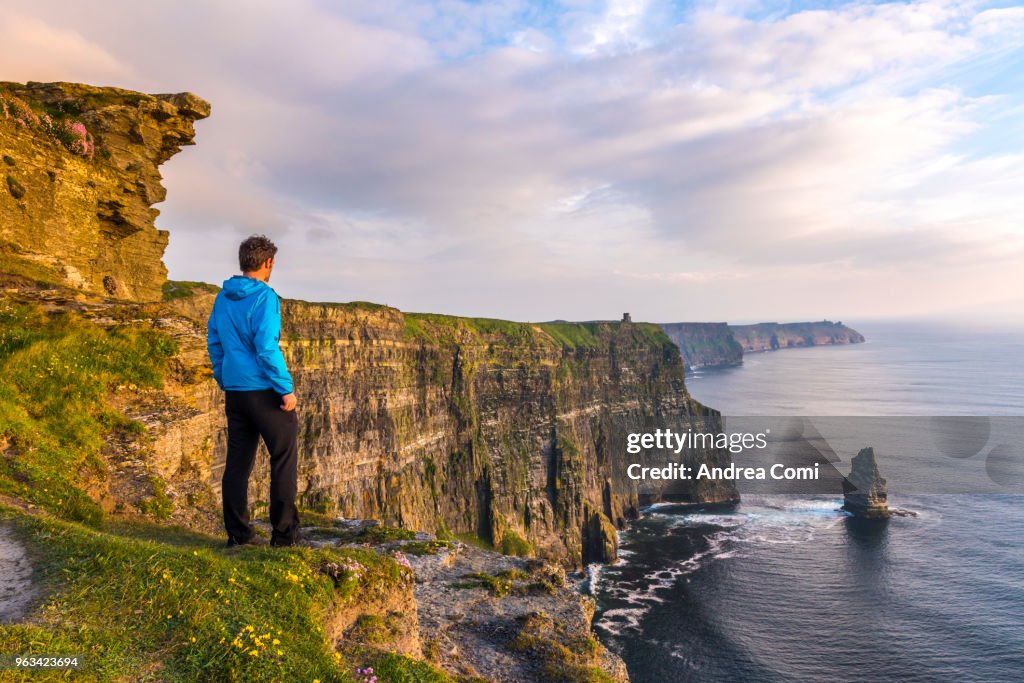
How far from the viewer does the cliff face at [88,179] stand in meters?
17.0

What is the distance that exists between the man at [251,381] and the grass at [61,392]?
3158mm

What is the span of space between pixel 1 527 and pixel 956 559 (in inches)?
3377

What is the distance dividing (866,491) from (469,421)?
62299 millimetres

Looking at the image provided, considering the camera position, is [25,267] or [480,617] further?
[25,267]

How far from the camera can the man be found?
7.96 meters

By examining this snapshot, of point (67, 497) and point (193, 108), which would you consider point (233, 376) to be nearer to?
point (67, 497)

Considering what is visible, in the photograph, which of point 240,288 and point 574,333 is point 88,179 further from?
point 574,333

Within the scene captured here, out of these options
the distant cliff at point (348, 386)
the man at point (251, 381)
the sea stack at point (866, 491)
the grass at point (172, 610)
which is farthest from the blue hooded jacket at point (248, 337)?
the sea stack at point (866, 491)

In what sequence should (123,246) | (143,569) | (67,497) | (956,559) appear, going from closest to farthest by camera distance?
(143,569) < (67,497) < (123,246) < (956,559)

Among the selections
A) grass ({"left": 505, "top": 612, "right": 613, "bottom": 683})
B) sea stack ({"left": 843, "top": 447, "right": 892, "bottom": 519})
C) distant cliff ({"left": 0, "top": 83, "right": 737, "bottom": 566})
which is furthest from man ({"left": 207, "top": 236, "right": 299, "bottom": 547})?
sea stack ({"left": 843, "top": 447, "right": 892, "bottom": 519})

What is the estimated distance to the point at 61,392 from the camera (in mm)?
10992

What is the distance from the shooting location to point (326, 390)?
47594mm

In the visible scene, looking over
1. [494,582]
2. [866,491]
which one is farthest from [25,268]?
[866,491]

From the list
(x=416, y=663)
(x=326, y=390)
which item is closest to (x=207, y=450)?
(x=416, y=663)
